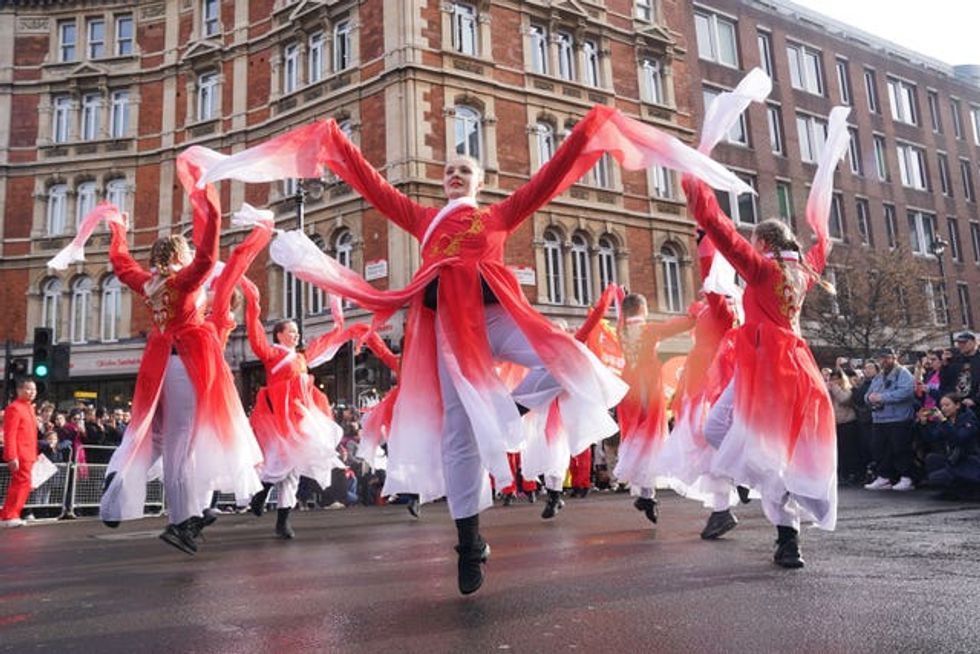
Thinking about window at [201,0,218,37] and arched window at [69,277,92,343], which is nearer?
arched window at [69,277,92,343]

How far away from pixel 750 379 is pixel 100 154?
28.7m

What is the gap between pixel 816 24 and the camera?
35.1 meters

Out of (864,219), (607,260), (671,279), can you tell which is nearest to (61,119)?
(607,260)

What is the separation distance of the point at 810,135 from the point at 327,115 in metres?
20.3

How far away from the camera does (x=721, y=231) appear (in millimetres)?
4594

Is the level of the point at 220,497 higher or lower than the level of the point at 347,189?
lower

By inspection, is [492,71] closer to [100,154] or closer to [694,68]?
[694,68]

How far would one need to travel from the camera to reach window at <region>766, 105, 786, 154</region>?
105 ft

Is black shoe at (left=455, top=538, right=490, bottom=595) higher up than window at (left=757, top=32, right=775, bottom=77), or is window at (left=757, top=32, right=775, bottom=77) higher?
window at (left=757, top=32, right=775, bottom=77)

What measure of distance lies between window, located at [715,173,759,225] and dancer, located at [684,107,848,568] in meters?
25.9

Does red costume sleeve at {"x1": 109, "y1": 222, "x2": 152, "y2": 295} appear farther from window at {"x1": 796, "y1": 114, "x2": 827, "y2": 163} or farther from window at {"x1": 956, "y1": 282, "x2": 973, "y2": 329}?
window at {"x1": 956, "y1": 282, "x2": 973, "y2": 329}

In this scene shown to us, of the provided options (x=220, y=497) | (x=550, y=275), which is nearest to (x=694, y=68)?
(x=550, y=275)

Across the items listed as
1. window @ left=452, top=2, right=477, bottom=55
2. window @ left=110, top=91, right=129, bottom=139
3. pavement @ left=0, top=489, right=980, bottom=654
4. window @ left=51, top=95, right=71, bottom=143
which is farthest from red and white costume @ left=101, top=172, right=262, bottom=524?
window @ left=51, top=95, right=71, bottom=143

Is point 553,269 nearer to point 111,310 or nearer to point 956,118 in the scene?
point 111,310
